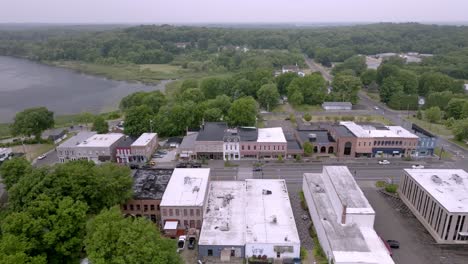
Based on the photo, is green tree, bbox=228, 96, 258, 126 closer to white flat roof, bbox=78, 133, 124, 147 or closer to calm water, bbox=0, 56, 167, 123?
white flat roof, bbox=78, 133, 124, 147

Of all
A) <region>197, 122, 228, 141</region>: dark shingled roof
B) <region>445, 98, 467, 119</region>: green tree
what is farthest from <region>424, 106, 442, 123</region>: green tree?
<region>197, 122, 228, 141</region>: dark shingled roof

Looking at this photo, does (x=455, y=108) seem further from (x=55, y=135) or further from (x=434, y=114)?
(x=55, y=135)

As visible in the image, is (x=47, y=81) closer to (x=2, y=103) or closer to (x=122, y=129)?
(x=2, y=103)

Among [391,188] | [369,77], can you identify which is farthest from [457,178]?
[369,77]

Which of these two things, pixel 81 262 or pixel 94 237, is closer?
pixel 94 237

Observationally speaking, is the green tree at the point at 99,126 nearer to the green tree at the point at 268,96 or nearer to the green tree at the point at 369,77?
the green tree at the point at 268,96

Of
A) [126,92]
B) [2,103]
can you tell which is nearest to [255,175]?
[126,92]
